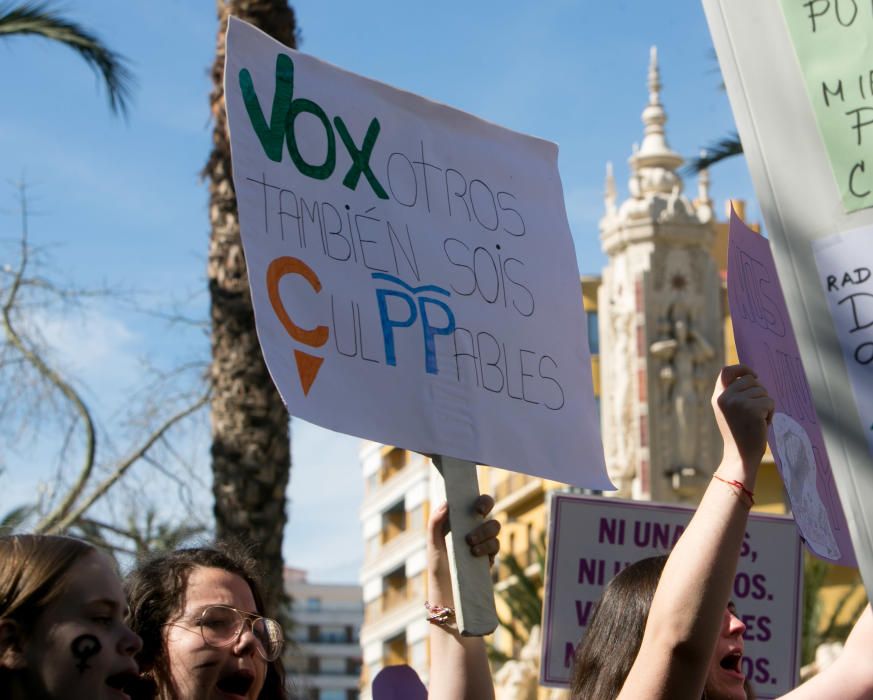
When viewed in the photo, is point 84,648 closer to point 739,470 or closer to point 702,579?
point 702,579

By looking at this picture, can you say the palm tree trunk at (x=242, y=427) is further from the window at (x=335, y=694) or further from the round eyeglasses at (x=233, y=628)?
the window at (x=335, y=694)

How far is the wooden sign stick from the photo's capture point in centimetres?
284

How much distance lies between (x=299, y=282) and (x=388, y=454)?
52271 mm

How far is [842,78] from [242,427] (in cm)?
538

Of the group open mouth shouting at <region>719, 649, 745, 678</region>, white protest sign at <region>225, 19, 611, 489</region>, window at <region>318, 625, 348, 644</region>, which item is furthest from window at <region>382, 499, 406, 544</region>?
open mouth shouting at <region>719, 649, 745, 678</region>

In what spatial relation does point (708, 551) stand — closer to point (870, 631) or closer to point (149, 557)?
point (870, 631)

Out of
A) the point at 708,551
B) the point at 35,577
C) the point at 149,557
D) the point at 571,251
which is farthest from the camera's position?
the point at 571,251

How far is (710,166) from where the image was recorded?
36.1 feet

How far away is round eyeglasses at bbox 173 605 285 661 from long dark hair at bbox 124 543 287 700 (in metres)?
0.05

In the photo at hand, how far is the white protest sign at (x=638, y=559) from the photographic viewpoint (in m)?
5.06

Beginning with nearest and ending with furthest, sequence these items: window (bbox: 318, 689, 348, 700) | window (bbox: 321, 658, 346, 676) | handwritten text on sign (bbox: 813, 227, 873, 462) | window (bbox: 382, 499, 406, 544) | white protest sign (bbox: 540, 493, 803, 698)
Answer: handwritten text on sign (bbox: 813, 227, 873, 462)
white protest sign (bbox: 540, 493, 803, 698)
window (bbox: 382, 499, 406, 544)
window (bbox: 321, 658, 346, 676)
window (bbox: 318, 689, 348, 700)

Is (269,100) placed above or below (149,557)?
above

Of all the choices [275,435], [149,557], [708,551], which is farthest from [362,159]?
[275,435]

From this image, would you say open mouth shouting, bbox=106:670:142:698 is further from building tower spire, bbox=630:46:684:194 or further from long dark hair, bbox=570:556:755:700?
building tower spire, bbox=630:46:684:194
